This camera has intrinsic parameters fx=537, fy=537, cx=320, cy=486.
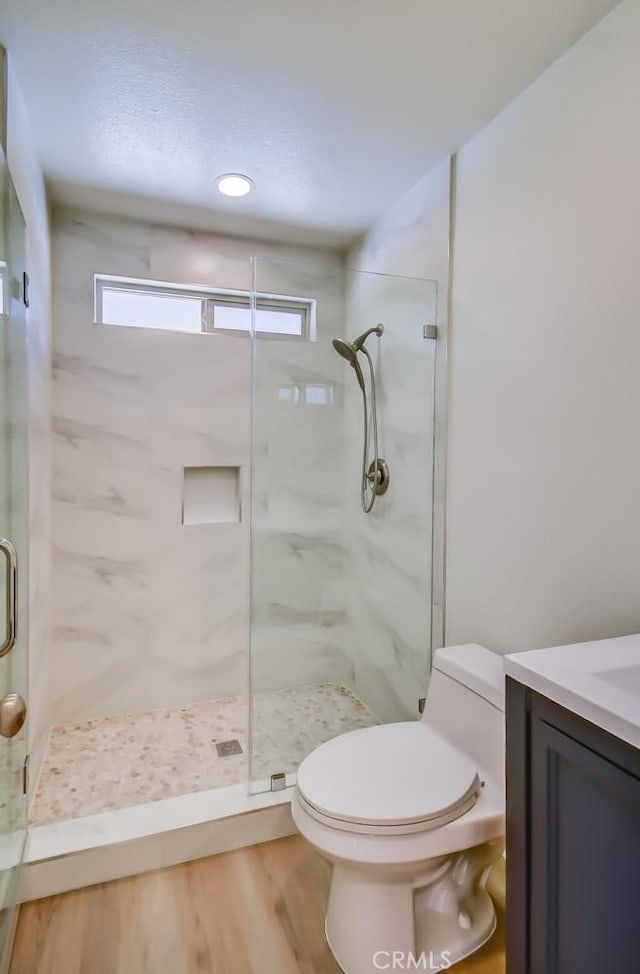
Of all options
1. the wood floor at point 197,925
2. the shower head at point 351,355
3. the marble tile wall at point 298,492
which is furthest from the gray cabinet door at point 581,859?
the shower head at point 351,355

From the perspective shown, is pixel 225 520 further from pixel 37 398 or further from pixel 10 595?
pixel 10 595

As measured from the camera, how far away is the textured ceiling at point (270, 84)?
1362mm

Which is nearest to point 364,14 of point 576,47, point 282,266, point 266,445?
point 576,47

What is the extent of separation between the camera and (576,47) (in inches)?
56.1

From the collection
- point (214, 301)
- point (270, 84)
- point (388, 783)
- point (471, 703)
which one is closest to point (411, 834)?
point (388, 783)

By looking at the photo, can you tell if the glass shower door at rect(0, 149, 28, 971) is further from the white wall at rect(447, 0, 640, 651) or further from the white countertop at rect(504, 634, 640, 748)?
the white wall at rect(447, 0, 640, 651)

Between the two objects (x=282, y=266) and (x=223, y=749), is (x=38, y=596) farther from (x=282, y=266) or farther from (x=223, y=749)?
(x=282, y=266)

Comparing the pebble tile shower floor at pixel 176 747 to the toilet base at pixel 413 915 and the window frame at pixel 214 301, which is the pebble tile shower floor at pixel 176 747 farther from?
the window frame at pixel 214 301

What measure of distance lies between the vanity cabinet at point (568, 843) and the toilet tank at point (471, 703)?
489 mm

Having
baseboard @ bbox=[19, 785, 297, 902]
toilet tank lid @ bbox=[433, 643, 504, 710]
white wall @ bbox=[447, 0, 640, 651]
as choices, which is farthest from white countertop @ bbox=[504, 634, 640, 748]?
baseboard @ bbox=[19, 785, 297, 902]

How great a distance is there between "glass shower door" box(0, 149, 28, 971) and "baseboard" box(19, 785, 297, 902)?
0.31 ft

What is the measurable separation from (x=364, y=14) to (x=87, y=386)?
1799 millimetres

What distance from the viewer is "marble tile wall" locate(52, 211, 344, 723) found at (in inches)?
97.4

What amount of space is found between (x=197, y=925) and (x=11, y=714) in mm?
893
